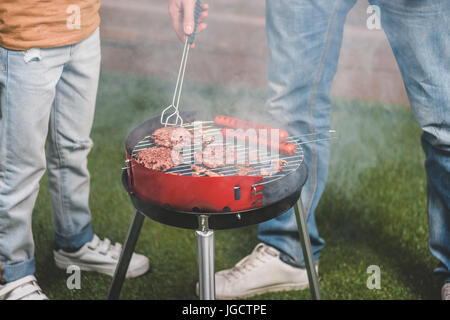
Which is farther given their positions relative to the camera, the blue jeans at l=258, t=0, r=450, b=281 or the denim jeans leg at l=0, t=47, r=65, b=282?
the blue jeans at l=258, t=0, r=450, b=281

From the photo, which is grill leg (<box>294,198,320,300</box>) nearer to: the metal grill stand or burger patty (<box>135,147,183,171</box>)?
the metal grill stand

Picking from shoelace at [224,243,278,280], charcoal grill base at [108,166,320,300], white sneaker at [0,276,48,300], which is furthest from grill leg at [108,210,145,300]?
shoelace at [224,243,278,280]

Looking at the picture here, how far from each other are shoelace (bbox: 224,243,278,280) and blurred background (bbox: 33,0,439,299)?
171 millimetres

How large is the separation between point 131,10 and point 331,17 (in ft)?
13.7

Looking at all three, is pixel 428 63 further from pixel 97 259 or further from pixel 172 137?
pixel 97 259

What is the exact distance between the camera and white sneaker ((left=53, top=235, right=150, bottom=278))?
2.46 m

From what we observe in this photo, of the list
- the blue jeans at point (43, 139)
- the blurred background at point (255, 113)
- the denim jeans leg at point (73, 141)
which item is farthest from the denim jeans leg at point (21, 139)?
the blurred background at point (255, 113)

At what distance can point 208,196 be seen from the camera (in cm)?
148

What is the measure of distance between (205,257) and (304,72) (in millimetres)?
1061
